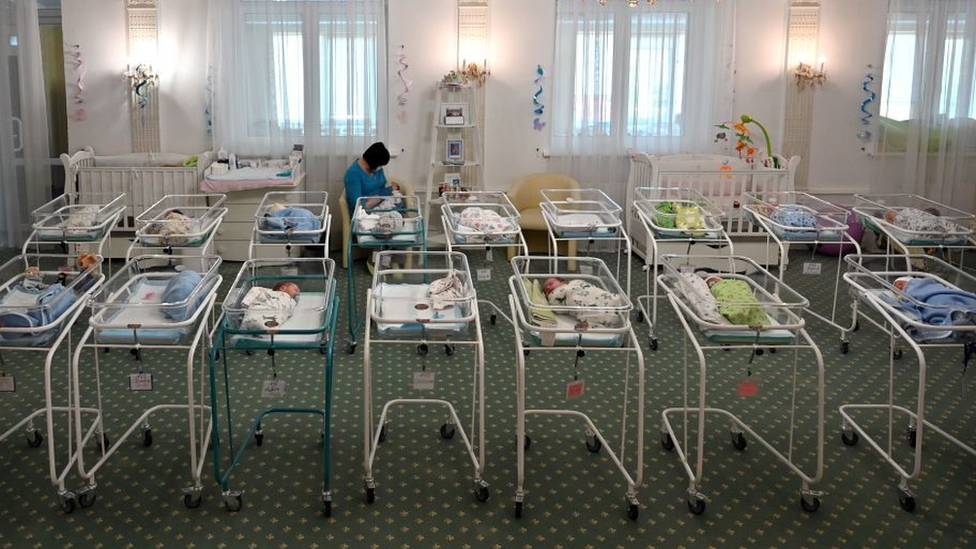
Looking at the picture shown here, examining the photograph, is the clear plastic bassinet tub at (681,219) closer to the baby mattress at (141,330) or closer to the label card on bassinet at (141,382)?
the baby mattress at (141,330)

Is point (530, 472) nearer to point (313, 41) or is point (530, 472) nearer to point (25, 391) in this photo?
point (25, 391)

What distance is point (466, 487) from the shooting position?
13.8 feet

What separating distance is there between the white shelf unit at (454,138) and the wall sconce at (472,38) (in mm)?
143

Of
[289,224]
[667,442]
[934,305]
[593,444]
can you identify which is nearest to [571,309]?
[593,444]

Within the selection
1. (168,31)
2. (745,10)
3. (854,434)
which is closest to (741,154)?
(745,10)

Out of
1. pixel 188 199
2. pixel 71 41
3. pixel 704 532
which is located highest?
pixel 71 41

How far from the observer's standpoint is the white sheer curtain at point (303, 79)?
8.30 metres

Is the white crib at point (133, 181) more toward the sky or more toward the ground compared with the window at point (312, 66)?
more toward the ground

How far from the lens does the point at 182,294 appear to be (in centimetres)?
400

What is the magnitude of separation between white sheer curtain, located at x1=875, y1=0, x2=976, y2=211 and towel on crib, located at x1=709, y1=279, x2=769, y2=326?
5236mm

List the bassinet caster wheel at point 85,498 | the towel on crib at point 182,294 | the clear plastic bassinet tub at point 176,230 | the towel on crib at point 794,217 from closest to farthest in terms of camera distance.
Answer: the towel on crib at point 182,294 < the bassinet caster wheel at point 85,498 < the clear plastic bassinet tub at point 176,230 < the towel on crib at point 794,217

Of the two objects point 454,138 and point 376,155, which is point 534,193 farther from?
point 376,155

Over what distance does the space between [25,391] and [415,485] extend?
93.2 inches

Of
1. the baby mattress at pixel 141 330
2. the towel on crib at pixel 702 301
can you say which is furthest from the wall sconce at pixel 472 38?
the baby mattress at pixel 141 330
